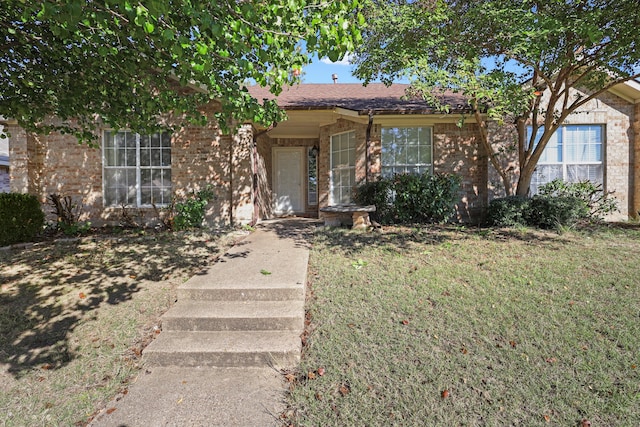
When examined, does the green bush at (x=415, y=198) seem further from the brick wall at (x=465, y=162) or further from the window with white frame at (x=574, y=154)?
the window with white frame at (x=574, y=154)

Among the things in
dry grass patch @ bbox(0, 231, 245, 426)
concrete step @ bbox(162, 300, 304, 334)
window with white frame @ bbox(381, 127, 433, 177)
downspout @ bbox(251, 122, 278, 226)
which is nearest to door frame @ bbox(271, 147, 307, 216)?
downspout @ bbox(251, 122, 278, 226)

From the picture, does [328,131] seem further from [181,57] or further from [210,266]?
[181,57]

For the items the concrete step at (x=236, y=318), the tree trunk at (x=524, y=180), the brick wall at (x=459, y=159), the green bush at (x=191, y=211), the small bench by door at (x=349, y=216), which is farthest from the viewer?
the brick wall at (x=459, y=159)

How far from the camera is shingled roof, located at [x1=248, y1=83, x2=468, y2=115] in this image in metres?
9.10

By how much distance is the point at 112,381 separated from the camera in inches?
127

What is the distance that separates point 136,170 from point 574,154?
1261 cm

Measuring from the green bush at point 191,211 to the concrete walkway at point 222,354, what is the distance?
3.68m

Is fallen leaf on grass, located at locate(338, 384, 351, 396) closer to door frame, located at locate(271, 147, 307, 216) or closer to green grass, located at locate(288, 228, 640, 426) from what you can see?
green grass, located at locate(288, 228, 640, 426)

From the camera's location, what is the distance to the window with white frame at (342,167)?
9.99m

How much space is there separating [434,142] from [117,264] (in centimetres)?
850

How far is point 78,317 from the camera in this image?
4.25 metres

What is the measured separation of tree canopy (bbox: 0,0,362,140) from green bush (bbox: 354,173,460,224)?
4841 mm

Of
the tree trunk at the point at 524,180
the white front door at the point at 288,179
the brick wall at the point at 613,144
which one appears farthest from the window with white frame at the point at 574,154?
the white front door at the point at 288,179

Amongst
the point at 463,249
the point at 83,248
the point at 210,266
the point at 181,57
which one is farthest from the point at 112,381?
the point at 463,249
